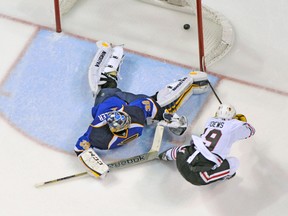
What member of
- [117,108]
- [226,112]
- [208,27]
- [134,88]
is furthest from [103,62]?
[226,112]

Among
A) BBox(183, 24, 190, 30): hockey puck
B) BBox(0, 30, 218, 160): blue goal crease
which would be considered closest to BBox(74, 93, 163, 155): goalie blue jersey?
BBox(0, 30, 218, 160): blue goal crease

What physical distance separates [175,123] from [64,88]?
0.69 m

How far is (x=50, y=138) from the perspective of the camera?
11.0ft

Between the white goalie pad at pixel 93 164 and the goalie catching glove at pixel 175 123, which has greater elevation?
the goalie catching glove at pixel 175 123

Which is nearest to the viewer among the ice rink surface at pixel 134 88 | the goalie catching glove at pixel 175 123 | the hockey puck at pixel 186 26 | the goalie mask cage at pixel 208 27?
the ice rink surface at pixel 134 88

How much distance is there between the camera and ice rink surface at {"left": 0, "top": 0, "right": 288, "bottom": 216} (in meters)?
3.14

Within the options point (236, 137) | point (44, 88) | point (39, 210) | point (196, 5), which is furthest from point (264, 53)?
point (39, 210)

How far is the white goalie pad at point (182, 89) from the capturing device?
339 centimetres

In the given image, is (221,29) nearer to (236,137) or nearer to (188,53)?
(188,53)

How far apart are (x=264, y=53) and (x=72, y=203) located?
4.75 feet

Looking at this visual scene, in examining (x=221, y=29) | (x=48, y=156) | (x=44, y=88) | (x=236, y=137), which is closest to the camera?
(x=236, y=137)

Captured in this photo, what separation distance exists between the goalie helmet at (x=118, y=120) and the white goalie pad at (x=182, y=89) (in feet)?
1.04

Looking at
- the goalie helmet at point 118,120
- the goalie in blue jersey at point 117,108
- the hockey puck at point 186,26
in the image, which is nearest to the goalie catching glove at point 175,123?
the goalie in blue jersey at point 117,108

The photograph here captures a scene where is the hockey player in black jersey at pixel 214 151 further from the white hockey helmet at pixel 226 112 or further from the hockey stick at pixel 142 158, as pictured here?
the hockey stick at pixel 142 158
